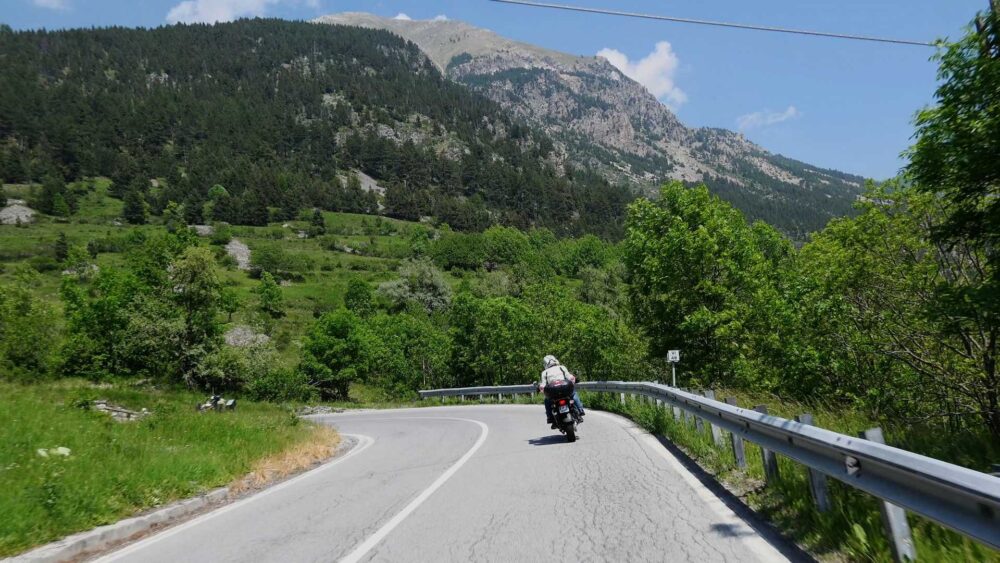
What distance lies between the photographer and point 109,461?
321 inches

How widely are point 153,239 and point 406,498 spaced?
59271 mm

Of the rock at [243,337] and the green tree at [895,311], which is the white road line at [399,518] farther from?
the rock at [243,337]

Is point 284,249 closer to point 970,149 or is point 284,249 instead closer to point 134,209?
point 134,209

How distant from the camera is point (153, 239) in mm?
56750

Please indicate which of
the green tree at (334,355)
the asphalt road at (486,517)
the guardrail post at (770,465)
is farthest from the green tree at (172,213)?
the guardrail post at (770,465)

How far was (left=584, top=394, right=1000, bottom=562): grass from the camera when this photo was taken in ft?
12.0

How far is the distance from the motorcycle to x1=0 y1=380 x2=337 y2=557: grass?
4921mm

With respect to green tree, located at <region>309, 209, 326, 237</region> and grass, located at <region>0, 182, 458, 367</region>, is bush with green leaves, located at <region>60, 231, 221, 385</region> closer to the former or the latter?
grass, located at <region>0, 182, 458, 367</region>

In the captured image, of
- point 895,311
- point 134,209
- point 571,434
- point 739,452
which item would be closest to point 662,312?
point 895,311

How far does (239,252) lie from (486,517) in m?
132

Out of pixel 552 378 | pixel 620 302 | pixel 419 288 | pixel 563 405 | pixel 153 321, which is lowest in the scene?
pixel 563 405

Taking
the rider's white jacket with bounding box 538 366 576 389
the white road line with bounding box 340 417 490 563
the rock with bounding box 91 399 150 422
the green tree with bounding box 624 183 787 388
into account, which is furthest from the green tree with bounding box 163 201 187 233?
the white road line with bounding box 340 417 490 563

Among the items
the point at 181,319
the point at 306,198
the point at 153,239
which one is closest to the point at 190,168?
the point at 306,198

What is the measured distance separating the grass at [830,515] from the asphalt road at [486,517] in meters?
0.36
